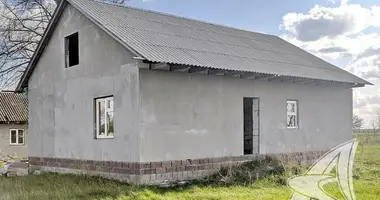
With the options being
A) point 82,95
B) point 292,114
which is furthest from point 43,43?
point 292,114

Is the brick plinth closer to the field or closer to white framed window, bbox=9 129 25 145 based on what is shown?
the field

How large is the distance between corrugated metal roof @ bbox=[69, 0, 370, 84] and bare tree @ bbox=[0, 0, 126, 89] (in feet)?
29.4

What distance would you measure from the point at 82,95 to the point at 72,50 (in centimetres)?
240

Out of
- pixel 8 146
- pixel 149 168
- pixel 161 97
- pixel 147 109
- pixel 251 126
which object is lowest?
pixel 8 146

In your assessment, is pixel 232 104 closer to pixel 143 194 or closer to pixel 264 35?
pixel 143 194

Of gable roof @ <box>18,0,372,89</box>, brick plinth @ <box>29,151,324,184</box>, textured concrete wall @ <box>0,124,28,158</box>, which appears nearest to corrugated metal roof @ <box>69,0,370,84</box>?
gable roof @ <box>18,0,372,89</box>

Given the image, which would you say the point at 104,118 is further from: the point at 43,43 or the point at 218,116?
the point at 43,43

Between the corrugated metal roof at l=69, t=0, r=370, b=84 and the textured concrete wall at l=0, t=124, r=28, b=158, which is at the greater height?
the corrugated metal roof at l=69, t=0, r=370, b=84

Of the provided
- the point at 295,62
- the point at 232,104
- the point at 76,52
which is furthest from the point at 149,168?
the point at 295,62

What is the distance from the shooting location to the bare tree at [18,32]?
2334cm

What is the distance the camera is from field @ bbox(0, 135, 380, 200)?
10852 mm

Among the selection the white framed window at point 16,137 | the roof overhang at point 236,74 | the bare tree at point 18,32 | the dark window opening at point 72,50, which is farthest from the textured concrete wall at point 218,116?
the white framed window at point 16,137

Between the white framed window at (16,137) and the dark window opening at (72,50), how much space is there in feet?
55.4

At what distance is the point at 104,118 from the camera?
1434 centimetres
